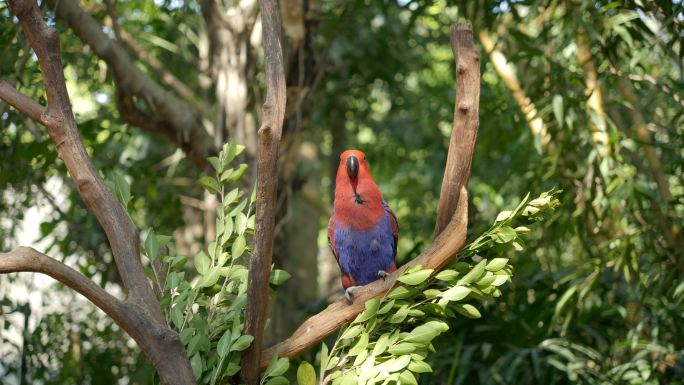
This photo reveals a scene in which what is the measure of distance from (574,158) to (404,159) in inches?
104

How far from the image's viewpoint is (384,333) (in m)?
1.82

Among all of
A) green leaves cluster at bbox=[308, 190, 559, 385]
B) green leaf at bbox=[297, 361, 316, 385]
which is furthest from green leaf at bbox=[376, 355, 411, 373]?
green leaf at bbox=[297, 361, 316, 385]

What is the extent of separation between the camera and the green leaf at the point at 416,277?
172 cm

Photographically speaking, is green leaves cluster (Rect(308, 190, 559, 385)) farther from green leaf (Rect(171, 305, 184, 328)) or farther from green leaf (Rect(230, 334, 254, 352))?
green leaf (Rect(171, 305, 184, 328))

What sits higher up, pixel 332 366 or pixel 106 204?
pixel 106 204

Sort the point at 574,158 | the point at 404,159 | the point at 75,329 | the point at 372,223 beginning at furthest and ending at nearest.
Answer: the point at 404,159 < the point at 75,329 < the point at 574,158 < the point at 372,223

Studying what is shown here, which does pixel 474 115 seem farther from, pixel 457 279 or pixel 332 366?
pixel 332 366

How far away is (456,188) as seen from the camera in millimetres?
1796

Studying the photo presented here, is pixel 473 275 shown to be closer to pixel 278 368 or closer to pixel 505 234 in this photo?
pixel 505 234

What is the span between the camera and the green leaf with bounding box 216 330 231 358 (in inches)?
69.7

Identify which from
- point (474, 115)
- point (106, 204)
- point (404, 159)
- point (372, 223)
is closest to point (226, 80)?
point (372, 223)

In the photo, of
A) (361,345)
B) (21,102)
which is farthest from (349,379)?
(21,102)

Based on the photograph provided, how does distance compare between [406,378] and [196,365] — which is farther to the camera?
[196,365]

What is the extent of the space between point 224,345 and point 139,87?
1754mm
